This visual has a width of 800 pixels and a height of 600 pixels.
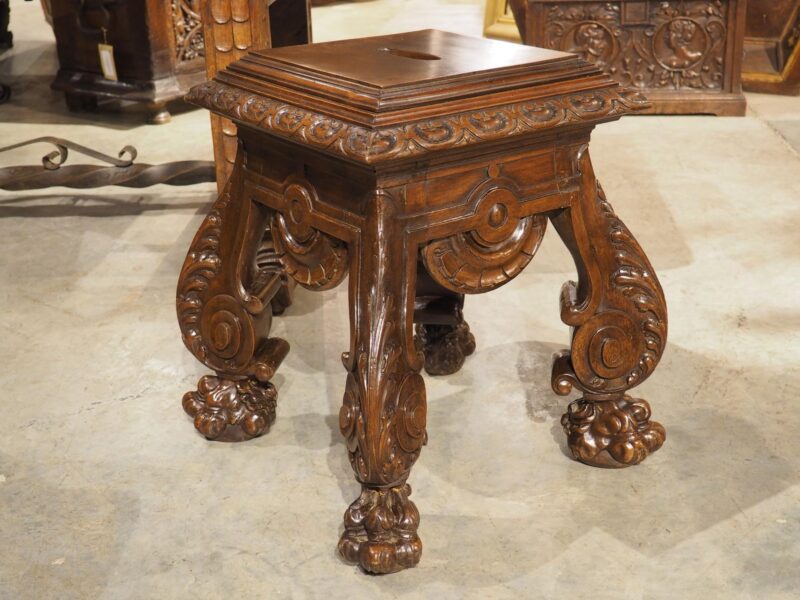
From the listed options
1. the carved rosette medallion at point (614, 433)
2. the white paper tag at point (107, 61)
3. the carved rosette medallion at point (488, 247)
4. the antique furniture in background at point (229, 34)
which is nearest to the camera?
the carved rosette medallion at point (488, 247)

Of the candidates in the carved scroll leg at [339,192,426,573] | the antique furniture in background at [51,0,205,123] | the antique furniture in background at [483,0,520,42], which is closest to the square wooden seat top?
the carved scroll leg at [339,192,426,573]

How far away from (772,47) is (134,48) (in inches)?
100

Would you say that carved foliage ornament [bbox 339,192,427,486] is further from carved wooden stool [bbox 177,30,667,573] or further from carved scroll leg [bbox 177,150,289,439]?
carved scroll leg [bbox 177,150,289,439]

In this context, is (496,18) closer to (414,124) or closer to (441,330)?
(441,330)

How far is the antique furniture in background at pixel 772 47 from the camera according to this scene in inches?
161

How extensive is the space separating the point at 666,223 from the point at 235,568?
1.71 metres

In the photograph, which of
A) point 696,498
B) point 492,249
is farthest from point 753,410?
point 492,249

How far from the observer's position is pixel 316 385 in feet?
6.55

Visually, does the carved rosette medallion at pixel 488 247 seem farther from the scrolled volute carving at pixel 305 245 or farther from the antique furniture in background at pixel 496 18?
the antique furniture in background at pixel 496 18

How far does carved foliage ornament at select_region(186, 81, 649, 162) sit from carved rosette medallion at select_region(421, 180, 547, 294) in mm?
103

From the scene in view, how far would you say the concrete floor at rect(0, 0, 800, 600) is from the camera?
1.48m

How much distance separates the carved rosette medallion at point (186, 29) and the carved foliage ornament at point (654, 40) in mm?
1308

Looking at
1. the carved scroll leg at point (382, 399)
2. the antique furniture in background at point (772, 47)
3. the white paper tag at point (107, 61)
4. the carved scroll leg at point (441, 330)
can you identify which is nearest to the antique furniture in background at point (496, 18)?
the antique furniture in background at point (772, 47)

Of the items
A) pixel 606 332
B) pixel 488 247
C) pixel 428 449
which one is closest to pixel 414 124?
pixel 488 247
